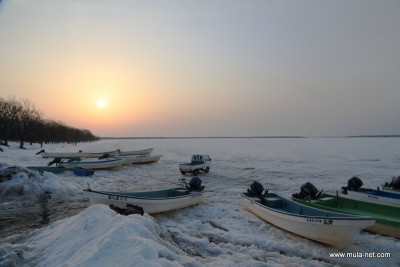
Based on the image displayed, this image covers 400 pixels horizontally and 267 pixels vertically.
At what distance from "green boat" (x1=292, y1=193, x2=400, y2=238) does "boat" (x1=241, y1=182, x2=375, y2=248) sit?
3.85ft

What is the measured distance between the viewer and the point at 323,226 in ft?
30.8

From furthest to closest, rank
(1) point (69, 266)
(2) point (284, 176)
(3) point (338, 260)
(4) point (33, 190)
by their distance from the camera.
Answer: (2) point (284, 176) < (4) point (33, 190) < (3) point (338, 260) < (1) point (69, 266)

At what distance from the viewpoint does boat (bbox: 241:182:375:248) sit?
349 inches

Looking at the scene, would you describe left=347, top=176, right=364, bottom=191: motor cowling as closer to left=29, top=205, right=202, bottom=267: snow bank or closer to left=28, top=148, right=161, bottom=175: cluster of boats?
left=29, top=205, right=202, bottom=267: snow bank

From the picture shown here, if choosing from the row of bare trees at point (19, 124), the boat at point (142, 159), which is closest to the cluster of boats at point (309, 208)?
the boat at point (142, 159)

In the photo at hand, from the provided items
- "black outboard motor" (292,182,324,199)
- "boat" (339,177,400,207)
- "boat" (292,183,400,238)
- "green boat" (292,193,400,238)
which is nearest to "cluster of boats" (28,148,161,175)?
"black outboard motor" (292,182,324,199)

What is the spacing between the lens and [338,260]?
8.62 meters

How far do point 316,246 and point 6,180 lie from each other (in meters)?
16.6

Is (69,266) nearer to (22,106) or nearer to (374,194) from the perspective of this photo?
(374,194)

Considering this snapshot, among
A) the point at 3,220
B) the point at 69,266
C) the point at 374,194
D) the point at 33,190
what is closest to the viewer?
the point at 69,266

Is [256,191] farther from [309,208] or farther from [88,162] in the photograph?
[88,162]

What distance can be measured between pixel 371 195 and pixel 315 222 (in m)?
6.53

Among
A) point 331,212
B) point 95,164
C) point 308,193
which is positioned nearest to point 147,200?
point 331,212

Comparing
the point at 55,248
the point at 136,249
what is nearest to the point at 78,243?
the point at 55,248
